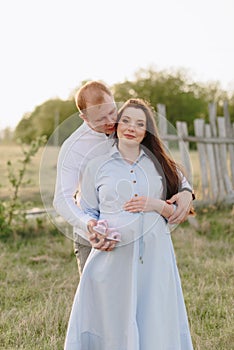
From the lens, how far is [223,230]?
701cm

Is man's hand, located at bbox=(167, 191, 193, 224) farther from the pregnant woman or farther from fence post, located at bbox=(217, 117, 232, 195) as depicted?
fence post, located at bbox=(217, 117, 232, 195)

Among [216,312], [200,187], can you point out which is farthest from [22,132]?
[216,312]

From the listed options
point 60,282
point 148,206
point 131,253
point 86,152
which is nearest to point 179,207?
point 148,206

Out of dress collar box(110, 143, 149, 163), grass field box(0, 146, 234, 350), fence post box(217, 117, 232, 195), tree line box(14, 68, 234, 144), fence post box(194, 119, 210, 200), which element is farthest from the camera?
tree line box(14, 68, 234, 144)

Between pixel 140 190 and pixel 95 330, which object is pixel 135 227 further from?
pixel 95 330

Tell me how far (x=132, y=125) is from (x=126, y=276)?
719 millimetres

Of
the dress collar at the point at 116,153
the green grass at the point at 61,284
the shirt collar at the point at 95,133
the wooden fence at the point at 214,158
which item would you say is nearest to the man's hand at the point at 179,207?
the dress collar at the point at 116,153

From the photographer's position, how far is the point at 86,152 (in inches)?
111

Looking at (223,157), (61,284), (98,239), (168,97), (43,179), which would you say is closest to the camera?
(98,239)

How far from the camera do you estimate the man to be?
2.70m

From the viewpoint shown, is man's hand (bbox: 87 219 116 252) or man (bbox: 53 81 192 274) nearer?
man's hand (bbox: 87 219 116 252)

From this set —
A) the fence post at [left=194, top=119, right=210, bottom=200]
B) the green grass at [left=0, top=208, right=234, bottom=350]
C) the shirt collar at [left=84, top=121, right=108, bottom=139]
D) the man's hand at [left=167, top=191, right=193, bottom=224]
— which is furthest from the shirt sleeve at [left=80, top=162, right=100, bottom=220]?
the fence post at [left=194, top=119, right=210, bottom=200]

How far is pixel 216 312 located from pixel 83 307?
1661mm

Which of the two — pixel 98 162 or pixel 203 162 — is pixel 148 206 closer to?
pixel 98 162
